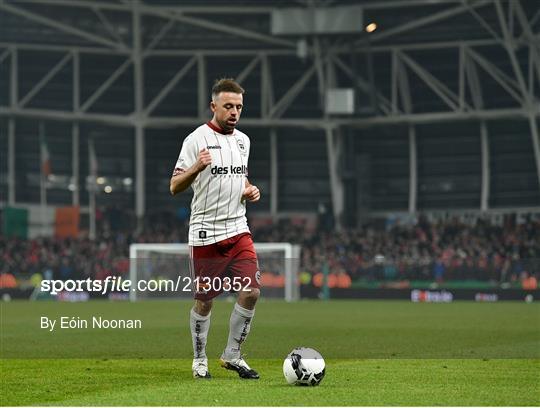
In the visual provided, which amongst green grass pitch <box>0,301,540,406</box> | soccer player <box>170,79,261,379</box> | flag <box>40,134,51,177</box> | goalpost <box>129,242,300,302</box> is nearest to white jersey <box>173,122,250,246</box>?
soccer player <box>170,79,261,379</box>

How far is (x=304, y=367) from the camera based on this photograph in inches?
422

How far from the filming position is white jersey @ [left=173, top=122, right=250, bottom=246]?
37.4 ft

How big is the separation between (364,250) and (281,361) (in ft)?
111

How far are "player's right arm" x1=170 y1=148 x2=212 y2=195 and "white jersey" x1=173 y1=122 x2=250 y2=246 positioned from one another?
0.26 meters

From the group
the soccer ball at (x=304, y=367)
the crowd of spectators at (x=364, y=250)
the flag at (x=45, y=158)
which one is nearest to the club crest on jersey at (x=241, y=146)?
the soccer ball at (x=304, y=367)

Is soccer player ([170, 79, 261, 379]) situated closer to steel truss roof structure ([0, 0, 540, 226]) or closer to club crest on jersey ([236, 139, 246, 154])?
club crest on jersey ([236, 139, 246, 154])

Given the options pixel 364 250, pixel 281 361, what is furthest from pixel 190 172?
pixel 364 250

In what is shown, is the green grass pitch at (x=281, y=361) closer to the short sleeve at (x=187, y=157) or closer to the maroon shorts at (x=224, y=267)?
the maroon shorts at (x=224, y=267)

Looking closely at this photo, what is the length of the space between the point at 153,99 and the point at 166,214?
17.4 ft

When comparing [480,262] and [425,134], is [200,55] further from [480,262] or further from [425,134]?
[480,262]

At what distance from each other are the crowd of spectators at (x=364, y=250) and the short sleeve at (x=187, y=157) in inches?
1159

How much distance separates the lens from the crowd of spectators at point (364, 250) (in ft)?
136

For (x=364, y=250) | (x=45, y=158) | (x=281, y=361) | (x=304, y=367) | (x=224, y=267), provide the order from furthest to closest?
(x=45, y=158), (x=364, y=250), (x=281, y=361), (x=224, y=267), (x=304, y=367)

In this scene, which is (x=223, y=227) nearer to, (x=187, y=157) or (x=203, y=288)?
(x=203, y=288)
